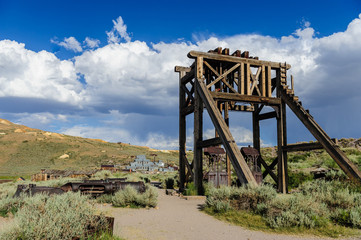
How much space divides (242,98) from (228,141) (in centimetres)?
472

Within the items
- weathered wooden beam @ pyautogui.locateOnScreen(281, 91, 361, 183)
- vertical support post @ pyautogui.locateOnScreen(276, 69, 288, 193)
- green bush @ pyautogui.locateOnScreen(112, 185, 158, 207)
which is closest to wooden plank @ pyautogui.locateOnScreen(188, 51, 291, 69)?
weathered wooden beam @ pyautogui.locateOnScreen(281, 91, 361, 183)

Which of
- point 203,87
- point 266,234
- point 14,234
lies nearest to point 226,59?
point 203,87

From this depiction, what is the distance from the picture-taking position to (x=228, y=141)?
11250mm

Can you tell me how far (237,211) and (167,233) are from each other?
104 inches

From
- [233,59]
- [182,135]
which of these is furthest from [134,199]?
[233,59]

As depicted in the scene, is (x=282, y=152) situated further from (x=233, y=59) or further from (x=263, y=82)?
(x=233, y=59)

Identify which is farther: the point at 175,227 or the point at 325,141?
the point at 325,141

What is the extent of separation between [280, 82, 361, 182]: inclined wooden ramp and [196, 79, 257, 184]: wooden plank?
3.96m

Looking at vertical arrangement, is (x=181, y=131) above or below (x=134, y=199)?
above

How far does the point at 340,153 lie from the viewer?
11.8 meters

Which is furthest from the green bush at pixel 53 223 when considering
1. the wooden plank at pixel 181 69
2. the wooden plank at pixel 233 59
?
the wooden plank at pixel 181 69

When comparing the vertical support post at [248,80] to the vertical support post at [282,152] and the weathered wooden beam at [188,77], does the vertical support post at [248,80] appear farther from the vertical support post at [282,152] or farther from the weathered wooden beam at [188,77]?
the weathered wooden beam at [188,77]

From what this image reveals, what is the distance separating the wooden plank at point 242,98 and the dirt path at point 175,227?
6320 mm

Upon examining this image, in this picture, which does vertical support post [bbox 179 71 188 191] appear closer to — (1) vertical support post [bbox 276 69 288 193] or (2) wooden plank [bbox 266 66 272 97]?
(2) wooden plank [bbox 266 66 272 97]
